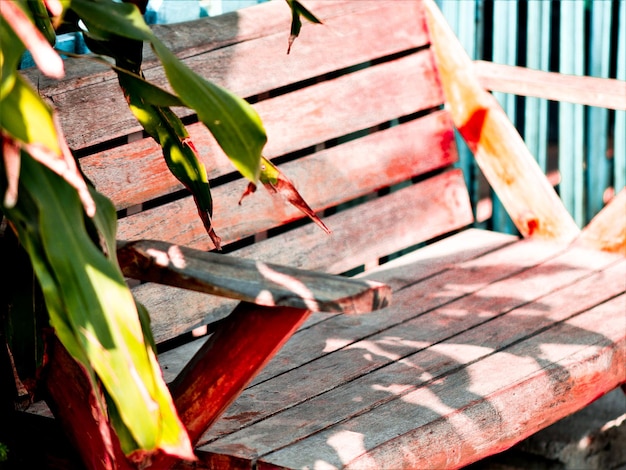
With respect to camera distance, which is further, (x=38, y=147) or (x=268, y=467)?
(x=268, y=467)

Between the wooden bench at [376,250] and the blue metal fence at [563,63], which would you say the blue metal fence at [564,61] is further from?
the wooden bench at [376,250]

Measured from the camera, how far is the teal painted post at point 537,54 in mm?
3082

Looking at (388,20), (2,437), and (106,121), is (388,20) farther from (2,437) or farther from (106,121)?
(2,437)

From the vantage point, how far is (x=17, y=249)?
150 centimetres

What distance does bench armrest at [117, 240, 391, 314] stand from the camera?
1.39 meters

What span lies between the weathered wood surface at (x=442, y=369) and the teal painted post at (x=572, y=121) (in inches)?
18.9

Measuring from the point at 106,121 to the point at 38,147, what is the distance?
1080 mm

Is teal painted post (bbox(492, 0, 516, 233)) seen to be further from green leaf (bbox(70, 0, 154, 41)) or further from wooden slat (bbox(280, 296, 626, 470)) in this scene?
green leaf (bbox(70, 0, 154, 41))

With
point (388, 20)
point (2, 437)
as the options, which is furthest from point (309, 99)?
point (2, 437)

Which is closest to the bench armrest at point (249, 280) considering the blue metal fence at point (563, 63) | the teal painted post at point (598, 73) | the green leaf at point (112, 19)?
the green leaf at point (112, 19)

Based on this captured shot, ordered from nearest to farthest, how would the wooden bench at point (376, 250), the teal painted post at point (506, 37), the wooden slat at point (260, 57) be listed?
the wooden bench at point (376, 250) → the wooden slat at point (260, 57) → the teal painted post at point (506, 37)

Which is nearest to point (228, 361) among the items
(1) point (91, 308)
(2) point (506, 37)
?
(1) point (91, 308)

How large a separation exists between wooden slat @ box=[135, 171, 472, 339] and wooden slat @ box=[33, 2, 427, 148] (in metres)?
0.36

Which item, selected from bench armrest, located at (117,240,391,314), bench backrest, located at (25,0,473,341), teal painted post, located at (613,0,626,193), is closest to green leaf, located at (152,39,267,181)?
bench armrest, located at (117,240,391,314)
